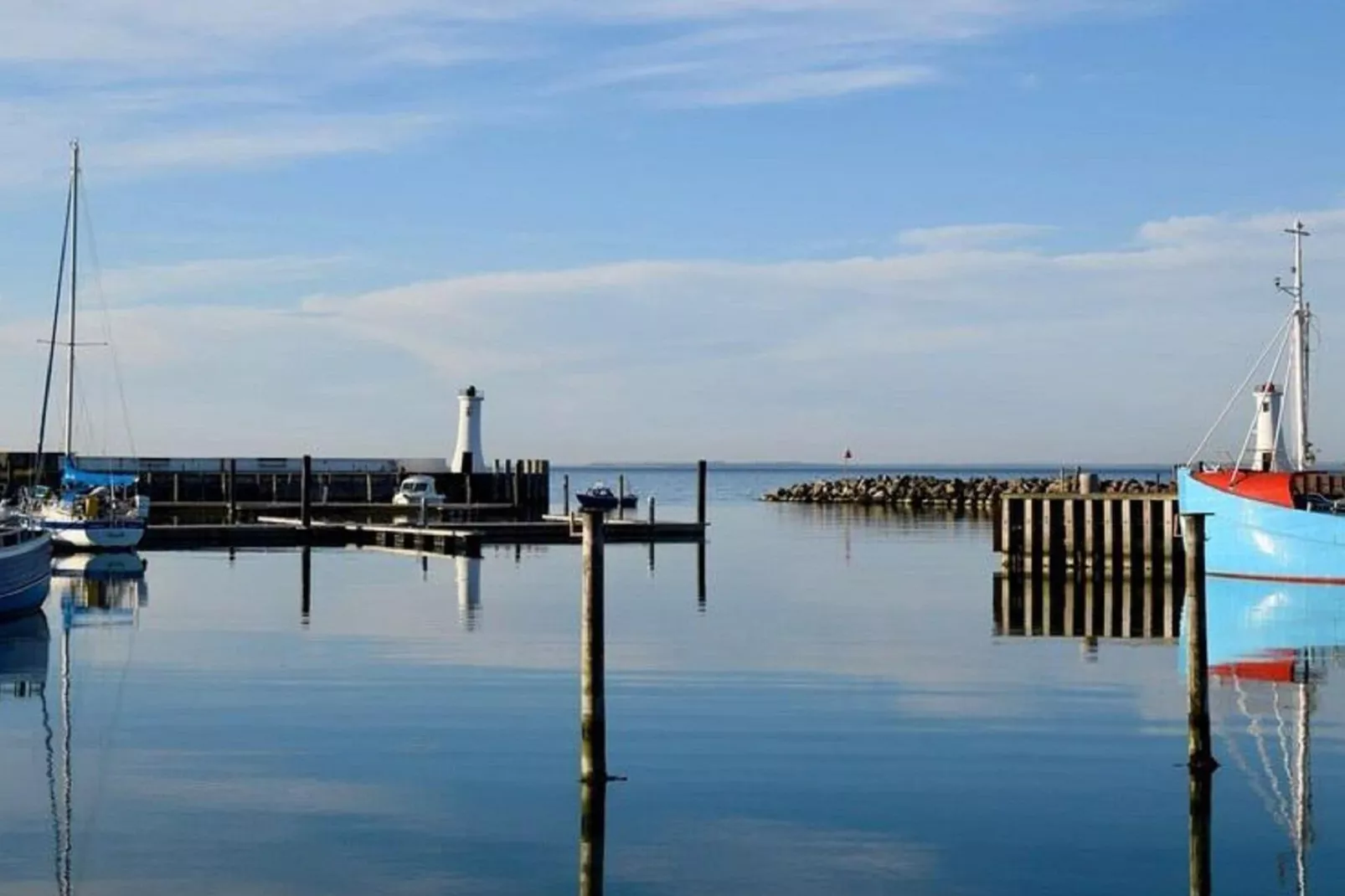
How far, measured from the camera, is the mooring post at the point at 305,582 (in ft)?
138

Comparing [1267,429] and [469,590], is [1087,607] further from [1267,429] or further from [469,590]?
[469,590]

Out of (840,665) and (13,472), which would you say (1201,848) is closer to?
(840,665)

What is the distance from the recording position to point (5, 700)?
27.5 m

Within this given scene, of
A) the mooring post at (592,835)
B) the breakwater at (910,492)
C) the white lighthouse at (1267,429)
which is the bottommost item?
the mooring post at (592,835)

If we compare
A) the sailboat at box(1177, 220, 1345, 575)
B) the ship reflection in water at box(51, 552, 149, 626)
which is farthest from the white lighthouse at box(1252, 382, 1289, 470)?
the ship reflection in water at box(51, 552, 149, 626)

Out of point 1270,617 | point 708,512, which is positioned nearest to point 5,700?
point 1270,617

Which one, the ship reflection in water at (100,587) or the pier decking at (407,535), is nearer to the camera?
the ship reflection in water at (100,587)

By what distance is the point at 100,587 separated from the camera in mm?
48781

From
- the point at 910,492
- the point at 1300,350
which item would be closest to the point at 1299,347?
the point at 1300,350

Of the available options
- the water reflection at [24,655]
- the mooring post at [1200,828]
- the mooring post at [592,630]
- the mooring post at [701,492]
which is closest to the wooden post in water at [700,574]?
the mooring post at [701,492]

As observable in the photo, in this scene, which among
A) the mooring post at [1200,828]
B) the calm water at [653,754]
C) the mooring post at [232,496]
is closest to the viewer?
the mooring post at [1200,828]

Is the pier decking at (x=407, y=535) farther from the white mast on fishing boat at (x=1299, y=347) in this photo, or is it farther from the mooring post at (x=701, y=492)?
the white mast on fishing boat at (x=1299, y=347)

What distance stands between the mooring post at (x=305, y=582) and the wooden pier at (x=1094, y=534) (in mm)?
19553

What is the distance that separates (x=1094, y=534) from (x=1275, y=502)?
557 centimetres
